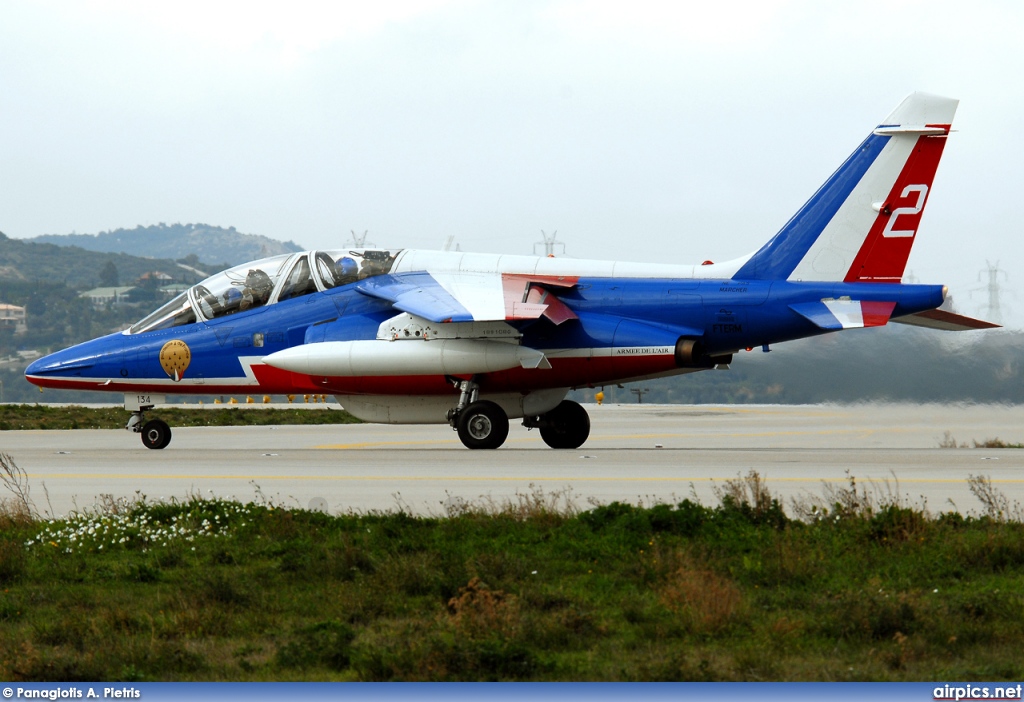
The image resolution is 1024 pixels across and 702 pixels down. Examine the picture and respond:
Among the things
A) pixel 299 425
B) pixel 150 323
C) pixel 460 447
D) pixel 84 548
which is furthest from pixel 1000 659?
pixel 299 425

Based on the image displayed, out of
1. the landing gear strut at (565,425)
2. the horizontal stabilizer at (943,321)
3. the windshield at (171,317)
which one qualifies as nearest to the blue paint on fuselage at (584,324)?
the windshield at (171,317)

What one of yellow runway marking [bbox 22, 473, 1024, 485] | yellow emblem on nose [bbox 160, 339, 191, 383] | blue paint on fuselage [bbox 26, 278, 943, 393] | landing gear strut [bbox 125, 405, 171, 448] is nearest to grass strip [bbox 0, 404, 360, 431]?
landing gear strut [bbox 125, 405, 171, 448]

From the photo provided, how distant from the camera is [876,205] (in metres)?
18.5

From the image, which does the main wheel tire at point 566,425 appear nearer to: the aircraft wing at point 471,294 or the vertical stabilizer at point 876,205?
the aircraft wing at point 471,294

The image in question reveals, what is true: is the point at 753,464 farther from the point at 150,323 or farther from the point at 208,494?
the point at 150,323

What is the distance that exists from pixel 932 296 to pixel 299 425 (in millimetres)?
18921

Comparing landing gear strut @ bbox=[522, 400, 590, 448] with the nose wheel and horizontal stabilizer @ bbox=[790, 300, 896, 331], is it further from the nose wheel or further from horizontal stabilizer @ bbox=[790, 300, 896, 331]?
the nose wheel

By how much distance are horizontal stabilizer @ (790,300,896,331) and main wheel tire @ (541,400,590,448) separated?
15.3ft

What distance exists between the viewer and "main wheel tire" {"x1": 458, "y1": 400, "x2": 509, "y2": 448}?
63.8ft

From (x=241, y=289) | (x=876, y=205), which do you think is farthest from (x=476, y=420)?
(x=876, y=205)

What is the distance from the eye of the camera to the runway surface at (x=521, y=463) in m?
13.6

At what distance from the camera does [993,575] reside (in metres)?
9.13

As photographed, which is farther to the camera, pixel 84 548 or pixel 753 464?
pixel 753 464

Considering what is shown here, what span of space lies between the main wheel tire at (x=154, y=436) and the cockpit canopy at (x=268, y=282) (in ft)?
5.71
